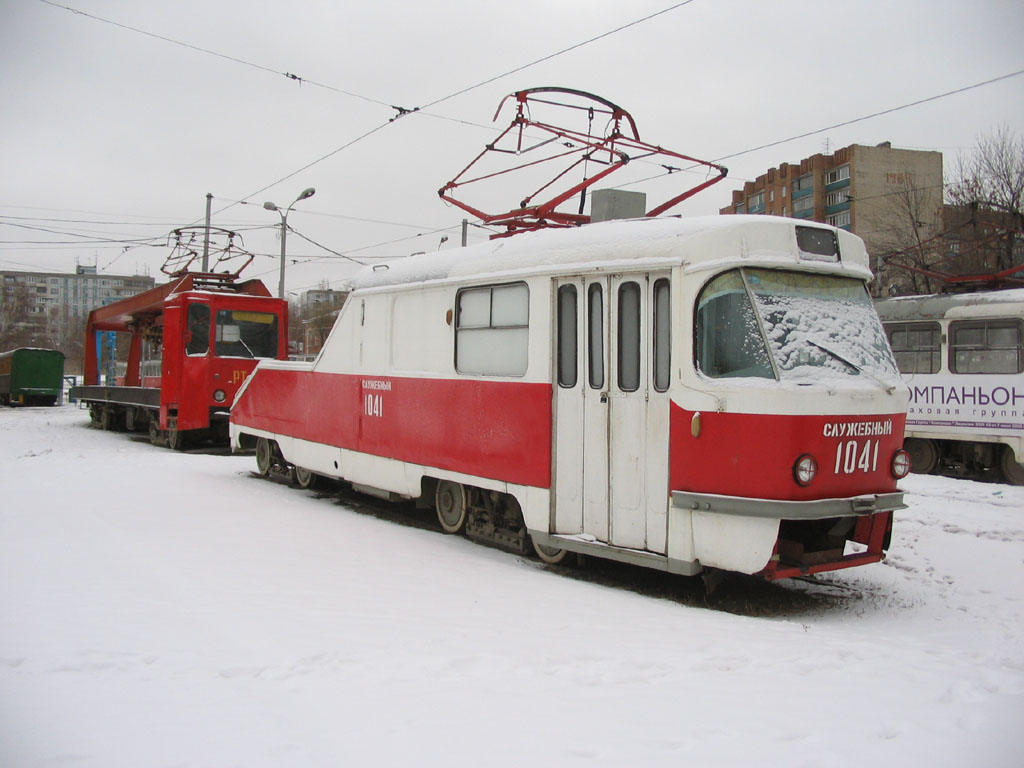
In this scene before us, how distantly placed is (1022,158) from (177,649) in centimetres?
3164

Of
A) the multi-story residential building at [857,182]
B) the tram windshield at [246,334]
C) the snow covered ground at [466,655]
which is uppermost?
the multi-story residential building at [857,182]

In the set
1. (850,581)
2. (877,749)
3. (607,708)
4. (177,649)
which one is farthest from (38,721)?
(850,581)

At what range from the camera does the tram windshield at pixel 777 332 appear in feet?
20.2

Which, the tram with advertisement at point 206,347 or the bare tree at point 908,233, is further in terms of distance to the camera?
the bare tree at point 908,233

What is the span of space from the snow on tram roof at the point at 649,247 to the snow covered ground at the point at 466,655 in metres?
2.67

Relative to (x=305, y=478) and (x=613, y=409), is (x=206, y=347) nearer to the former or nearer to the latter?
(x=305, y=478)

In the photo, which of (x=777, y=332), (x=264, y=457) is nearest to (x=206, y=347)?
(x=264, y=457)

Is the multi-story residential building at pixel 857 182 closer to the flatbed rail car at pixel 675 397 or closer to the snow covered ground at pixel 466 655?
the flatbed rail car at pixel 675 397

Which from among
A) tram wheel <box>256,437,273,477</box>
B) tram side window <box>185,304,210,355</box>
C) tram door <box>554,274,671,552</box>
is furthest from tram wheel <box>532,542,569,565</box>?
tram side window <box>185,304,210,355</box>

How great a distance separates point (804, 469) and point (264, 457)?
30.6 feet

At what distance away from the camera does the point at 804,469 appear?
19.4ft

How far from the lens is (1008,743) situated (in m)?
3.72

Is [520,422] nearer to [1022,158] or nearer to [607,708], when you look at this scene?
[607,708]

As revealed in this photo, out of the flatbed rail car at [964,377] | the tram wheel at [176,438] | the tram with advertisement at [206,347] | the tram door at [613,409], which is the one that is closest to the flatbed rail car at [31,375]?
the tram with advertisement at [206,347]
